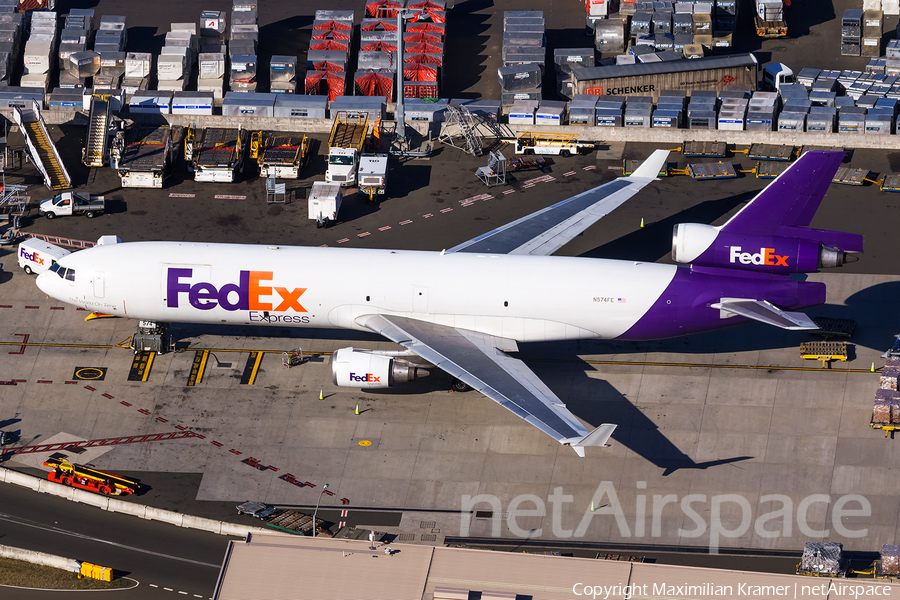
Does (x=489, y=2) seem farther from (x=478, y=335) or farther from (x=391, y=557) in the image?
(x=391, y=557)

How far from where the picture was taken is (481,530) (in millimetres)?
60688

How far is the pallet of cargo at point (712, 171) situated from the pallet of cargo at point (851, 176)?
707 centimetres

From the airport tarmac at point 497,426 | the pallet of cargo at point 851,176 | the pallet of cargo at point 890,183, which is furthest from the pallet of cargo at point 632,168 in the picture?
the pallet of cargo at point 890,183

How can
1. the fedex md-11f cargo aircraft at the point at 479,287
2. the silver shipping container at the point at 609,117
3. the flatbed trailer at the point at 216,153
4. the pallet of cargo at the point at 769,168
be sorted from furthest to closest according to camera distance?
the silver shipping container at the point at 609,117 < the pallet of cargo at the point at 769,168 < the flatbed trailer at the point at 216,153 < the fedex md-11f cargo aircraft at the point at 479,287

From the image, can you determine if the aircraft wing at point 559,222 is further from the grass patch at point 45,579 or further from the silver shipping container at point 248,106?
the grass patch at point 45,579

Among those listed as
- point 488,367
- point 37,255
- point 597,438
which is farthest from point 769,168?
point 37,255

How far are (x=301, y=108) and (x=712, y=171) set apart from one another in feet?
100

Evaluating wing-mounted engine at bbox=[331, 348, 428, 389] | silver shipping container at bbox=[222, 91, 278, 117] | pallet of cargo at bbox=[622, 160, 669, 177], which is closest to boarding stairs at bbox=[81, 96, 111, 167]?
silver shipping container at bbox=[222, 91, 278, 117]

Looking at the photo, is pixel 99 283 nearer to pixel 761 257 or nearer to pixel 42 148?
pixel 42 148

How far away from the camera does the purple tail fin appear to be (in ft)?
220

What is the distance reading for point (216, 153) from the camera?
89.4 metres

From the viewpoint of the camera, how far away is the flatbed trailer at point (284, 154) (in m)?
88.9

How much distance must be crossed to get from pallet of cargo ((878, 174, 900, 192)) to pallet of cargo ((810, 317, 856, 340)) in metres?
16.4

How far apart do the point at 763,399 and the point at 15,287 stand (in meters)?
44.8
